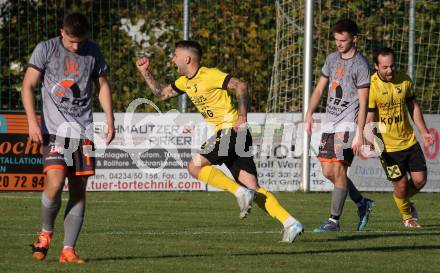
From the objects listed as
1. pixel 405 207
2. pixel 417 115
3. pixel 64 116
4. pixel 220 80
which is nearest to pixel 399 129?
pixel 417 115

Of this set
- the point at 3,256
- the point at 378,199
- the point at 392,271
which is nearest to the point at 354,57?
the point at 392,271

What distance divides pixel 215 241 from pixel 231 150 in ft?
3.22

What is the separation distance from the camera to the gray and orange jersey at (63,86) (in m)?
9.19

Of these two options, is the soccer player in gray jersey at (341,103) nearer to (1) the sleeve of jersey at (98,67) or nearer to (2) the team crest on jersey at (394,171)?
(2) the team crest on jersey at (394,171)

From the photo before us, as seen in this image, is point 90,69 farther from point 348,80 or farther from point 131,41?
point 131,41

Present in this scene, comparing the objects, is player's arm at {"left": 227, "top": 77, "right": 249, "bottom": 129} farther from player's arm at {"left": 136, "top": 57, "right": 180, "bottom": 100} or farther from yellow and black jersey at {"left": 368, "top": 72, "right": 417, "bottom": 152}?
yellow and black jersey at {"left": 368, "top": 72, "right": 417, "bottom": 152}

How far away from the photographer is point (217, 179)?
1070 centimetres

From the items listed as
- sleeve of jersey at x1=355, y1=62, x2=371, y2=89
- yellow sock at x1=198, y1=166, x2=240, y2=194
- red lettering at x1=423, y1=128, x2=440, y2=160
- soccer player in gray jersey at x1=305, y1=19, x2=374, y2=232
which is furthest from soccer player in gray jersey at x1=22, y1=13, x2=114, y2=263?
red lettering at x1=423, y1=128, x2=440, y2=160

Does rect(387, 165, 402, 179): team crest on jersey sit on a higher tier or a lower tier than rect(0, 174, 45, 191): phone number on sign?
higher

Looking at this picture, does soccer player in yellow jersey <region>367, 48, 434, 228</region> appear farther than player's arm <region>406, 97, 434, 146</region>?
No

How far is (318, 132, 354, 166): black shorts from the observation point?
12250 millimetres

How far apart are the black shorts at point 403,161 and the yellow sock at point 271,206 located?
10.9ft

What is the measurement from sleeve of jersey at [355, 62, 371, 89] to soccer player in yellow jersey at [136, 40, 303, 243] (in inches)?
62.2

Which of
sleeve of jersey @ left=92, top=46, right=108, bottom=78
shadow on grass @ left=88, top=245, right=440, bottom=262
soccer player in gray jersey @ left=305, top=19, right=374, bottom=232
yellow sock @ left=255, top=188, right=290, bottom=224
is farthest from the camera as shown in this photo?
soccer player in gray jersey @ left=305, top=19, right=374, bottom=232
